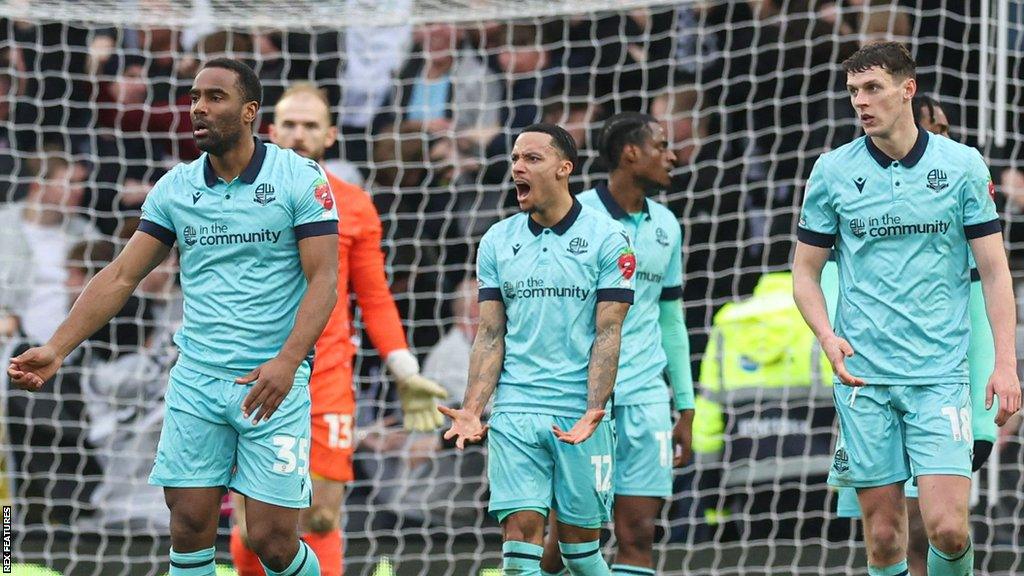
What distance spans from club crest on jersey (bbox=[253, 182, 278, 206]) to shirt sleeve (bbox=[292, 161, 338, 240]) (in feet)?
0.25

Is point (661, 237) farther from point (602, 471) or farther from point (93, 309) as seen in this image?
point (93, 309)

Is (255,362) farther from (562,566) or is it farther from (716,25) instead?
(716,25)

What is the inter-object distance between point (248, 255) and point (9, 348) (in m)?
4.03

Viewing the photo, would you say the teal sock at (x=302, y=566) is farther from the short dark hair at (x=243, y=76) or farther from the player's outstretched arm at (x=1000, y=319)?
the player's outstretched arm at (x=1000, y=319)

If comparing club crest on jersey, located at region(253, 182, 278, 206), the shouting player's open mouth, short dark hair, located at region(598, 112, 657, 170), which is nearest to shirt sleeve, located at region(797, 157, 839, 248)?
the shouting player's open mouth

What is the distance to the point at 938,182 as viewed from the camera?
483cm

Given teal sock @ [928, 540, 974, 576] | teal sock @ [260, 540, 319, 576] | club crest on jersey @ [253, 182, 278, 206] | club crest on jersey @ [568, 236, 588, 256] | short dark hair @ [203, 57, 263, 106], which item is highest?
short dark hair @ [203, 57, 263, 106]

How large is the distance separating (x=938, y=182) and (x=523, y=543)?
5.65 ft

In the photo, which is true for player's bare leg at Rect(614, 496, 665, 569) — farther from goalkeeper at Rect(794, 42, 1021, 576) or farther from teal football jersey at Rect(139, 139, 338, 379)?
teal football jersey at Rect(139, 139, 338, 379)

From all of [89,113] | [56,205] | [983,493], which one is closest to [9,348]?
[56,205]

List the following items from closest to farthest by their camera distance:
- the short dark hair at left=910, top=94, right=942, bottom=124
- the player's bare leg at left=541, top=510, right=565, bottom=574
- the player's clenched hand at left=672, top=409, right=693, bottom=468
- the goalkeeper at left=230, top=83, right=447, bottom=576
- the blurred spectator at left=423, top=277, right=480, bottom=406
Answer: the short dark hair at left=910, top=94, right=942, bottom=124 < the player's bare leg at left=541, top=510, right=565, bottom=574 < the goalkeeper at left=230, top=83, right=447, bottom=576 < the player's clenched hand at left=672, top=409, right=693, bottom=468 < the blurred spectator at left=423, top=277, right=480, bottom=406

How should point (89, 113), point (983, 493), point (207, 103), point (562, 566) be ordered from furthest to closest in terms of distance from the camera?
point (89, 113), point (983, 493), point (562, 566), point (207, 103)

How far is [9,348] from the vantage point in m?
8.35

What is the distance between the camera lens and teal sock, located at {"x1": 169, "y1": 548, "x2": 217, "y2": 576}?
4.72 m
